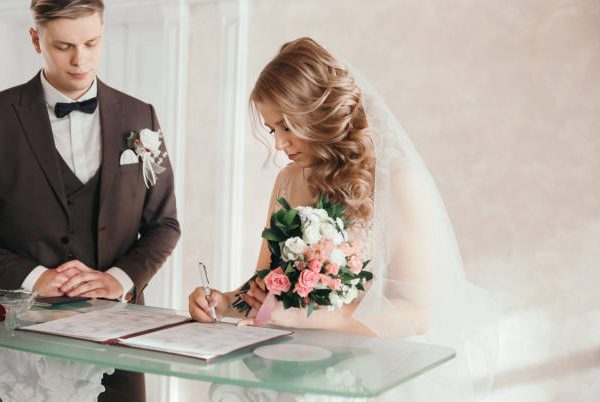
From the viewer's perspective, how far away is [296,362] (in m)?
1.90

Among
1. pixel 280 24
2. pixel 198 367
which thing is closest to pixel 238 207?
pixel 280 24

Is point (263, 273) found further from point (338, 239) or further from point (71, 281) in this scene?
point (71, 281)

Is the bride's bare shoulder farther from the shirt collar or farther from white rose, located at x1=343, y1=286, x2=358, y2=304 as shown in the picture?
the shirt collar

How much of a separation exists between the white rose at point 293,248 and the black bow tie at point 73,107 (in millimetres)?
1852

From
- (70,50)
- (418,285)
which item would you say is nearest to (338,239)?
(418,285)

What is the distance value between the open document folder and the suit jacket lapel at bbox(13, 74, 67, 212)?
1.14 metres

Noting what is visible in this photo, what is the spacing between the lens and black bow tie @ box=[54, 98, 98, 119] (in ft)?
11.8

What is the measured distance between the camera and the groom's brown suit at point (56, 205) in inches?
136

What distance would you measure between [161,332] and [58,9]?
2040mm

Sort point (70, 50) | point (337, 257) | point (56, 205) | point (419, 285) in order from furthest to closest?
point (70, 50)
point (56, 205)
point (419, 285)
point (337, 257)

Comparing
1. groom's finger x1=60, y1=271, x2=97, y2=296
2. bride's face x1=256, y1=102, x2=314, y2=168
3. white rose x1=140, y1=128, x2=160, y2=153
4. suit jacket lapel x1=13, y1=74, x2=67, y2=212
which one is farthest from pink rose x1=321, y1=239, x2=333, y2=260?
white rose x1=140, y1=128, x2=160, y2=153

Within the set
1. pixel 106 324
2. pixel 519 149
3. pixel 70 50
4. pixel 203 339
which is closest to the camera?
pixel 203 339

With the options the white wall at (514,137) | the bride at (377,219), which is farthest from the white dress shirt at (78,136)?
the white wall at (514,137)

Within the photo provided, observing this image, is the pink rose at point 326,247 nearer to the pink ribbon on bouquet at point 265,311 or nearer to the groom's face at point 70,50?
the pink ribbon on bouquet at point 265,311
